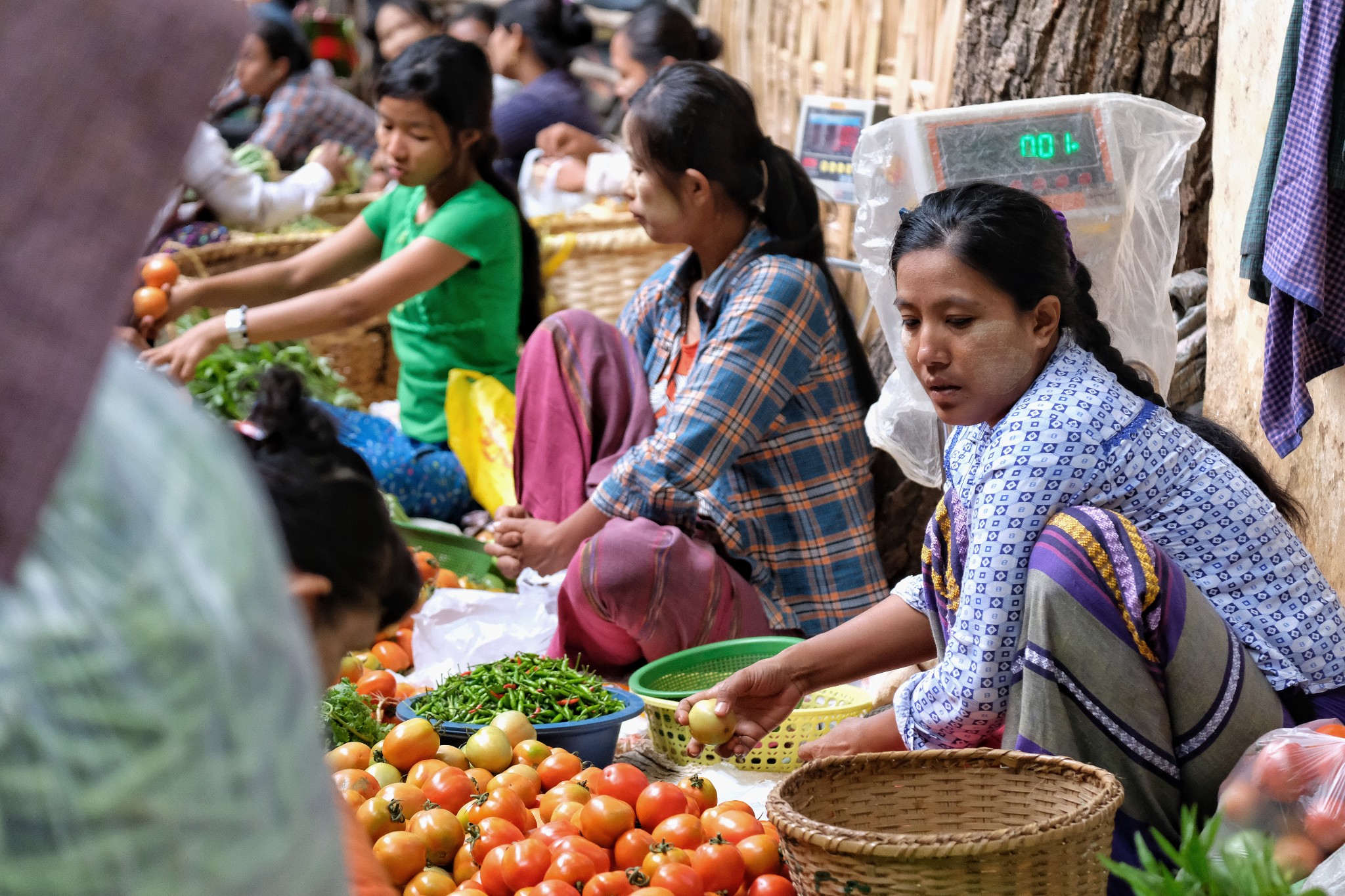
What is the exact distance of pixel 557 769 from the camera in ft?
6.78

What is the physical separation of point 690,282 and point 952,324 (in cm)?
128

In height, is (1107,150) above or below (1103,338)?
above

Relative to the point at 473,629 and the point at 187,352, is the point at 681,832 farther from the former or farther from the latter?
the point at 187,352

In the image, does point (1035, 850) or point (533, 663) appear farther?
point (533, 663)

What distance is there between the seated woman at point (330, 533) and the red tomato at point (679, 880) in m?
0.64

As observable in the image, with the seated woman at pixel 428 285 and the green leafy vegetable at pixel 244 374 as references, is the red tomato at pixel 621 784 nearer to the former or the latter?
the seated woman at pixel 428 285

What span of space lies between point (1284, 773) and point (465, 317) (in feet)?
8.97

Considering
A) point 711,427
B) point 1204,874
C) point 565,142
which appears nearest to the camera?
point 1204,874

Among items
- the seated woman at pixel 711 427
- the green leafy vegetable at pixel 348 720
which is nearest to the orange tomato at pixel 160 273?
the seated woman at pixel 711 427

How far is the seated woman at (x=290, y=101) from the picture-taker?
5.89m

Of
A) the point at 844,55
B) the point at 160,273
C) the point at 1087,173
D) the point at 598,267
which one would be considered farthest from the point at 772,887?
the point at 844,55

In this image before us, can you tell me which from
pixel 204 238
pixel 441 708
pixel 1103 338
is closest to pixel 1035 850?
pixel 1103 338

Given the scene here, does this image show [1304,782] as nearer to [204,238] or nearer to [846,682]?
[846,682]

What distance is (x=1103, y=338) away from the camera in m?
2.06
